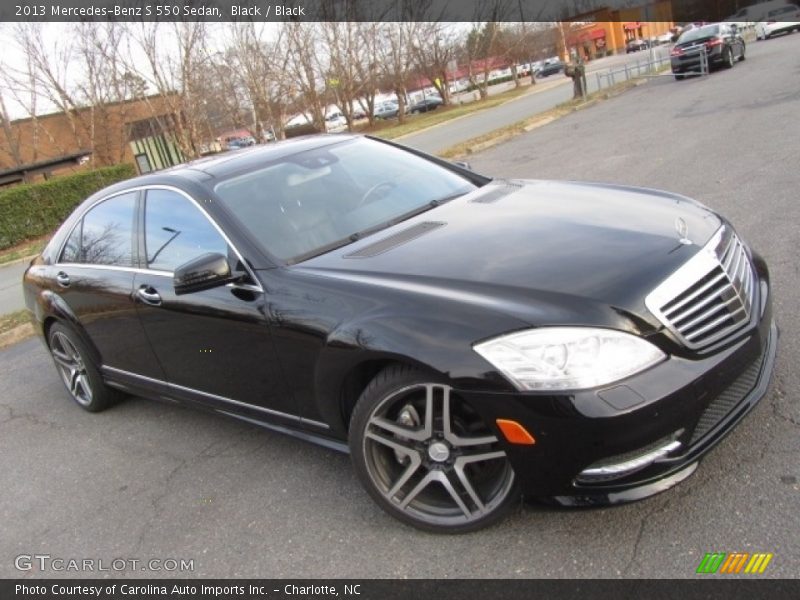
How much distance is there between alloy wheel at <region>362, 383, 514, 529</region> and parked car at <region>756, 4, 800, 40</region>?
134 ft

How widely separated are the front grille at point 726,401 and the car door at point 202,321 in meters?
1.81

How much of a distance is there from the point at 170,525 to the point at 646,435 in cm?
232

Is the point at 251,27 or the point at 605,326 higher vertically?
the point at 251,27

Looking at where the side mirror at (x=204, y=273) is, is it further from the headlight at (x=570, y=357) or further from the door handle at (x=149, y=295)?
the headlight at (x=570, y=357)

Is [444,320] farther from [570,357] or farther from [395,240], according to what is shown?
[395,240]

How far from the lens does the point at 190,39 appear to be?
24375mm

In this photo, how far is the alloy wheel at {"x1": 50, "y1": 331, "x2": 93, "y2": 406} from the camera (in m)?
4.95

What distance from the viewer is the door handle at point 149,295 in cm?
384

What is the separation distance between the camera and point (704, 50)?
21094 millimetres

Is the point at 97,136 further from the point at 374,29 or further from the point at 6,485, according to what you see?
the point at 6,485

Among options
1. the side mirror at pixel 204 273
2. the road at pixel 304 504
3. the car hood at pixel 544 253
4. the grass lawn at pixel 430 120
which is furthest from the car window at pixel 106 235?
the grass lawn at pixel 430 120

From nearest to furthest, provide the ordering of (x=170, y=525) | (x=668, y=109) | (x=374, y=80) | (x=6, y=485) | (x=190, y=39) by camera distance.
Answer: (x=170, y=525)
(x=6, y=485)
(x=668, y=109)
(x=190, y=39)
(x=374, y=80)

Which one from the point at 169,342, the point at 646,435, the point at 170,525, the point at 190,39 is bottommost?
the point at 170,525

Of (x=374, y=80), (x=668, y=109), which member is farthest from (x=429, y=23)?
(x=668, y=109)
